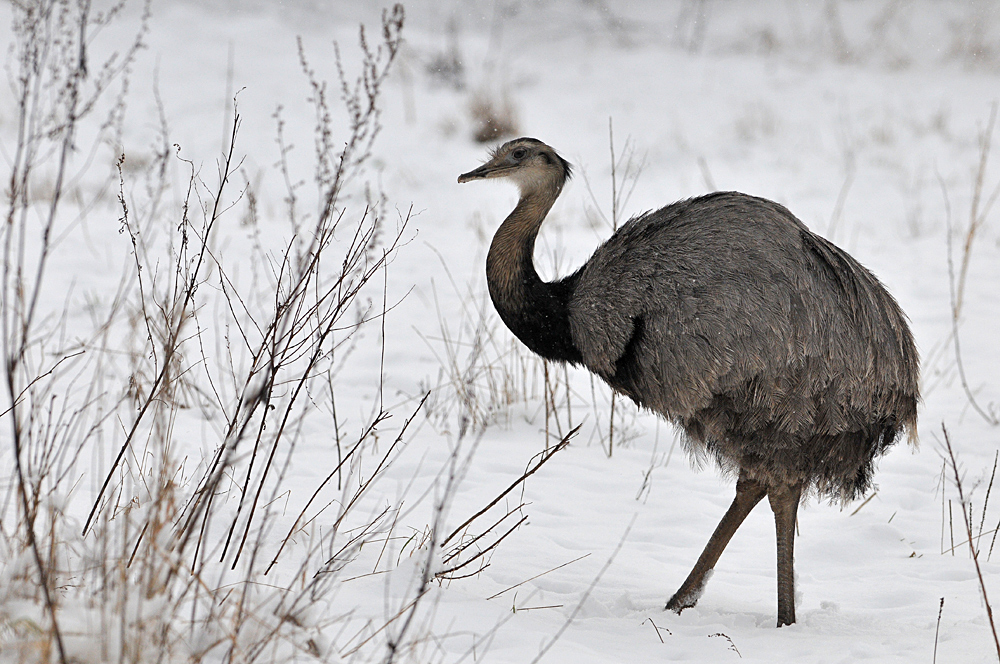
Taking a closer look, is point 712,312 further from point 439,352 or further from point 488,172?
point 439,352

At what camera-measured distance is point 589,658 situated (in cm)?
257

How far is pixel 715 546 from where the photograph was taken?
10.8 ft

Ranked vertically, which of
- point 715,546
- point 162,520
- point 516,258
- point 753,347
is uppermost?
point 516,258

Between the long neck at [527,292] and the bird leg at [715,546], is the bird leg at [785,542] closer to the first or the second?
the bird leg at [715,546]

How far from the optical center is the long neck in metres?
3.38

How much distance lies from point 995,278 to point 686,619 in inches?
225

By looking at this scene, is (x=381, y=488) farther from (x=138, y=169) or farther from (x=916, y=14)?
(x=916, y=14)

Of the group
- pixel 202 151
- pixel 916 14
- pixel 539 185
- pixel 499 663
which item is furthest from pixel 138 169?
pixel 916 14

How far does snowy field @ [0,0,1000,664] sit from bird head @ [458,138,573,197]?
0.57m

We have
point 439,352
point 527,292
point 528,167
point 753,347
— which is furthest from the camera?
point 439,352

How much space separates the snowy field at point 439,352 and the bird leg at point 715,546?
113 millimetres

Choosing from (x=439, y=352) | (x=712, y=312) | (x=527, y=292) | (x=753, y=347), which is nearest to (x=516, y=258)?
(x=527, y=292)

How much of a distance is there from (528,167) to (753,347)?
4.26ft

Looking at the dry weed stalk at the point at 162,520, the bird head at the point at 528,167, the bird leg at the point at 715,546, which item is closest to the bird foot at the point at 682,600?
the bird leg at the point at 715,546
